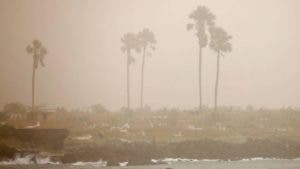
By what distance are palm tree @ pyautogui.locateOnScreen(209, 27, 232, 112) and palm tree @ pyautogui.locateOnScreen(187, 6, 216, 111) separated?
0.50 metres

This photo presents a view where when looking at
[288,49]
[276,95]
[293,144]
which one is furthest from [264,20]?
[293,144]

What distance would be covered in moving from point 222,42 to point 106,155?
896cm

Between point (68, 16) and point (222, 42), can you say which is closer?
point (68, 16)

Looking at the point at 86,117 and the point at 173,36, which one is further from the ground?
the point at 173,36

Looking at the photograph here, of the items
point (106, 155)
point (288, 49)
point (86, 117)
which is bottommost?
point (106, 155)

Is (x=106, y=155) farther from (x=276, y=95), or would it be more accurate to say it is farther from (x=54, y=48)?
(x=276, y=95)

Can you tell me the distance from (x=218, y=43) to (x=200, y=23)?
5.51 ft

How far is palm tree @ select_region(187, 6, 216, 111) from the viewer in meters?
31.1

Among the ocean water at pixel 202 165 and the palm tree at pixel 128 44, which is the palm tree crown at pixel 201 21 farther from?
the ocean water at pixel 202 165

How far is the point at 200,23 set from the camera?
31.7 metres

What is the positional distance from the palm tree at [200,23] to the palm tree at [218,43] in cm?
50

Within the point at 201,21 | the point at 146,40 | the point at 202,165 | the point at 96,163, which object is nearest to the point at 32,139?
the point at 96,163

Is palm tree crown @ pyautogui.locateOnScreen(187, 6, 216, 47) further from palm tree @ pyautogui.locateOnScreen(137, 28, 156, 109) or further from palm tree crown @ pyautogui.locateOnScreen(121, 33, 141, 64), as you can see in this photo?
palm tree crown @ pyautogui.locateOnScreen(121, 33, 141, 64)

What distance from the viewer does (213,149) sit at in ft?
98.6
